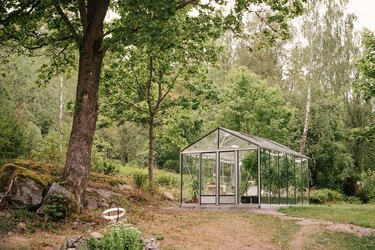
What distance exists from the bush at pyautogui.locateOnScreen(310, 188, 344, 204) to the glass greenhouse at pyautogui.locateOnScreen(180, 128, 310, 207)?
4.72m

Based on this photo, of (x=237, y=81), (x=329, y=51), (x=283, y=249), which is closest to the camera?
(x=283, y=249)

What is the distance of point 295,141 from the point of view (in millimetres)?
26750

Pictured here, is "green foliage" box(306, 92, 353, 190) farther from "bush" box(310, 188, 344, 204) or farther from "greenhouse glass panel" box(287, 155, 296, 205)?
"greenhouse glass panel" box(287, 155, 296, 205)

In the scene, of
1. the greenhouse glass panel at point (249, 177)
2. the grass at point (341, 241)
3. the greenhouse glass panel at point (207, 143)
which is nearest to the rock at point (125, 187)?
the greenhouse glass panel at point (207, 143)

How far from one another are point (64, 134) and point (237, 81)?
10.5 meters

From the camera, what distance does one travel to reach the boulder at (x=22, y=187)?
10219 mm

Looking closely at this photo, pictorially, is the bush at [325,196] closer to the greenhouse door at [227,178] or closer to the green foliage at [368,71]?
the greenhouse door at [227,178]

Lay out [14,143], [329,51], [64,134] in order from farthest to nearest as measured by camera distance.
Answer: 1. [329,51]
2. [64,134]
3. [14,143]

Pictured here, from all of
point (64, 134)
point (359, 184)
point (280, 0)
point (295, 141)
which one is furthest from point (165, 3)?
point (359, 184)

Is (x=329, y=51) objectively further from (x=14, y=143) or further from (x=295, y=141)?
(x=14, y=143)

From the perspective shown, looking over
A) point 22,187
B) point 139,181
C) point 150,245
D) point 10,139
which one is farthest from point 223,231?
point 10,139

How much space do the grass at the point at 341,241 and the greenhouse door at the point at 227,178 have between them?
736cm

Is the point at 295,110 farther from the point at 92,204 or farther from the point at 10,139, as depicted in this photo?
the point at 92,204

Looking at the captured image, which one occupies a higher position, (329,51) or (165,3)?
(329,51)
